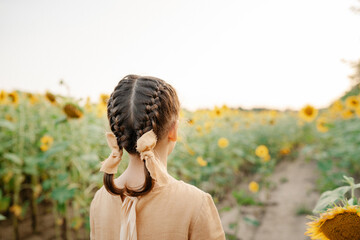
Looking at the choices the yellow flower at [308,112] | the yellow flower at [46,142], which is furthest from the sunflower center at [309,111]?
the yellow flower at [46,142]

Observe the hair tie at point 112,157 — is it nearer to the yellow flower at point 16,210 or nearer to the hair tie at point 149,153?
the hair tie at point 149,153

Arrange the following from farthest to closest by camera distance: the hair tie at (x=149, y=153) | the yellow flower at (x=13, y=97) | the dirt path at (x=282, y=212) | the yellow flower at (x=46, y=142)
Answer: the yellow flower at (x=13, y=97) < the dirt path at (x=282, y=212) < the yellow flower at (x=46, y=142) < the hair tie at (x=149, y=153)

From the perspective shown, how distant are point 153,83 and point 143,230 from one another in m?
0.53

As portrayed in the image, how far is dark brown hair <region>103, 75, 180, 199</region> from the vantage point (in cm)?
95

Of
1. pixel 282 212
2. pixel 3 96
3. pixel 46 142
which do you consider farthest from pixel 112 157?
pixel 3 96

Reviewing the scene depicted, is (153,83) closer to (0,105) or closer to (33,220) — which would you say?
(33,220)

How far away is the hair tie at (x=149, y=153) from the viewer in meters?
0.90

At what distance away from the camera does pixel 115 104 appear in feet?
3.32

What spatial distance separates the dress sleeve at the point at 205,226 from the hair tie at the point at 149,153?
0.64ft

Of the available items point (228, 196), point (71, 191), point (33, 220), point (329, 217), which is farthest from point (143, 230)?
point (228, 196)

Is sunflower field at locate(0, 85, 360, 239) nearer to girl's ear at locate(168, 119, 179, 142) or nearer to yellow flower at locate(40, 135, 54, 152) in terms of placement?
yellow flower at locate(40, 135, 54, 152)

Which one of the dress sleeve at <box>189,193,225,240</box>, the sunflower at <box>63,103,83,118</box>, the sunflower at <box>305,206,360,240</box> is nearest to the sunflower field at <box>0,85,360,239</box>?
the sunflower at <box>63,103,83,118</box>

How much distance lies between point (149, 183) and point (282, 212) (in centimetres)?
294

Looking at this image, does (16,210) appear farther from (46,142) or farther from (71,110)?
(71,110)
